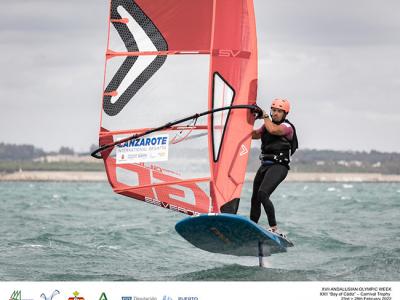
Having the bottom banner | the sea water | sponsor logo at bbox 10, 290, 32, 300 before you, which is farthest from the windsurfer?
sponsor logo at bbox 10, 290, 32, 300

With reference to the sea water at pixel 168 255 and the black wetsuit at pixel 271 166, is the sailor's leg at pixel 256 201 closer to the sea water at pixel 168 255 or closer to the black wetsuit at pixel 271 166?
the black wetsuit at pixel 271 166

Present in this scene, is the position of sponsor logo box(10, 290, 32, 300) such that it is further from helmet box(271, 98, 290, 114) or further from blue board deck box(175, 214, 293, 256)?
helmet box(271, 98, 290, 114)

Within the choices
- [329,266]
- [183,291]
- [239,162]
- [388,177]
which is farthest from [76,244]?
[388,177]

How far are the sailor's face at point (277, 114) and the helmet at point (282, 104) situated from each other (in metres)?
0.04

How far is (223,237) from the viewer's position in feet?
32.0

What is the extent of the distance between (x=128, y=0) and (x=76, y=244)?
5538mm

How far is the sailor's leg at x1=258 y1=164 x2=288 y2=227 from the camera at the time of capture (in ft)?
31.8

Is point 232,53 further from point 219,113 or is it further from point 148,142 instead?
point 148,142

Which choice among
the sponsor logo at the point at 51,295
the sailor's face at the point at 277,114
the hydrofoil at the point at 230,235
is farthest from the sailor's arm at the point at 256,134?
the sponsor logo at the point at 51,295

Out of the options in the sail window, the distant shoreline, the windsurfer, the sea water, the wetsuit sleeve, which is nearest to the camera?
the windsurfer

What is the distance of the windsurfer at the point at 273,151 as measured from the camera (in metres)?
9.64

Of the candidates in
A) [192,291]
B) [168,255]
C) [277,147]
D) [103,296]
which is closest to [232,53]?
[277,147]

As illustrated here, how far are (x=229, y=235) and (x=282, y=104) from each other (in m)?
1.53

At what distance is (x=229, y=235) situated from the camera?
9664 mm
